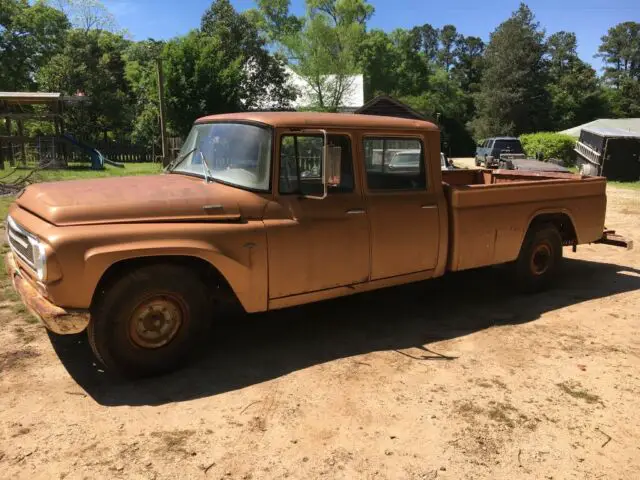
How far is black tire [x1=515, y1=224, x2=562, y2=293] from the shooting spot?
6.11 meters

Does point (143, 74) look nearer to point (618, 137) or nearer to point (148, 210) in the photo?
point (618, 137)

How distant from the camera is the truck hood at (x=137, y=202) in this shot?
3.65 meters

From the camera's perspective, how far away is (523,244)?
6.09 m

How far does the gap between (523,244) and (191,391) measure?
409cm

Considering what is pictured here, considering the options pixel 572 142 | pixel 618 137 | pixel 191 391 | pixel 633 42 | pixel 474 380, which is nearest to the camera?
pixel 191 391

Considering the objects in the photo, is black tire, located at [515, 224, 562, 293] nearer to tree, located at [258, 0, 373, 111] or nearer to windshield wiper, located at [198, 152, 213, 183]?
windshield wiper, located at [198, 152, 213, 183]

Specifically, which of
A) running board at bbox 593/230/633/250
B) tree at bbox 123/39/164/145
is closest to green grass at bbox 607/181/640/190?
running board at bbox 593/230/633/250

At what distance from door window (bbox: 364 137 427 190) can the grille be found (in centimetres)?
275

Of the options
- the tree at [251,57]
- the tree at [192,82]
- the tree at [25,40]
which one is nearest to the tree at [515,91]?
the tree at [251,57]

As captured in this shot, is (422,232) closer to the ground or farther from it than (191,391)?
farther from it

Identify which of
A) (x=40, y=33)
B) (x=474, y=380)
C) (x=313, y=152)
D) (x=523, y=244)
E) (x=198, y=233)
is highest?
(x=40, y=33)

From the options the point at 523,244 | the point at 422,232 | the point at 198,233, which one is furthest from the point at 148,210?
the point at 523,244

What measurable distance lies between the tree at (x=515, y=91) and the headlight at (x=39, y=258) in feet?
174

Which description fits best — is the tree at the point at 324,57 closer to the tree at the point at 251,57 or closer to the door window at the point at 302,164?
the tree at the point at 251,57
